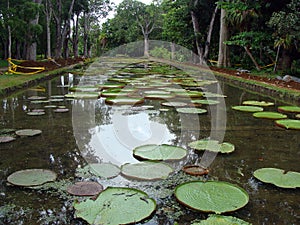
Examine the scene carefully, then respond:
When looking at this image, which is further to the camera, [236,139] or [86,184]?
[236,139]

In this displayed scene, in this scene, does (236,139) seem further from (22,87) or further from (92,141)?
(22,87)

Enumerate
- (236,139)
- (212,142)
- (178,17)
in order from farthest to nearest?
(178,17) → (236,139) → (212,142)

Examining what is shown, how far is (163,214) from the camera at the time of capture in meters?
1.93

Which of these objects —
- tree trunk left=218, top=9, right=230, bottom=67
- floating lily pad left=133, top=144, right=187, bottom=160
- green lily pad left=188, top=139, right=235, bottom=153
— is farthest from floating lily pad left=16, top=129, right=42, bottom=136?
tree trunk left=218, top=9, right=230, bottom=67

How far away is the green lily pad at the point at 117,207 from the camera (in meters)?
1.80

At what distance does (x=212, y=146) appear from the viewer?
3189 millimetres

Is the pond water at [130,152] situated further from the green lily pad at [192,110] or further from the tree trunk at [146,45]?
the tree trunk at [146,45]

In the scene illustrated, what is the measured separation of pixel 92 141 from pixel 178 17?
1618 cm

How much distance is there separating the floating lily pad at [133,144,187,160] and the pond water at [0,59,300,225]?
76mm

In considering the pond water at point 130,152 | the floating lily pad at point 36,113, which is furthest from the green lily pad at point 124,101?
the floating lily pad at point 36,113

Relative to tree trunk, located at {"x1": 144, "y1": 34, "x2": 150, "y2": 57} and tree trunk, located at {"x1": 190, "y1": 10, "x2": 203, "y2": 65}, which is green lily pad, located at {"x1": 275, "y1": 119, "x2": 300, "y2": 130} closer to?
tree trunk, located at {"x1": 190, "y1": 10, "x2": 203, "y2": 65}

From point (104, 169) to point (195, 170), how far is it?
2.49 ft

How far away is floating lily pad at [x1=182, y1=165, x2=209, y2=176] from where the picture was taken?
255 cm

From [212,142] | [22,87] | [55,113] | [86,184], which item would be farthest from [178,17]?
[86,184]
